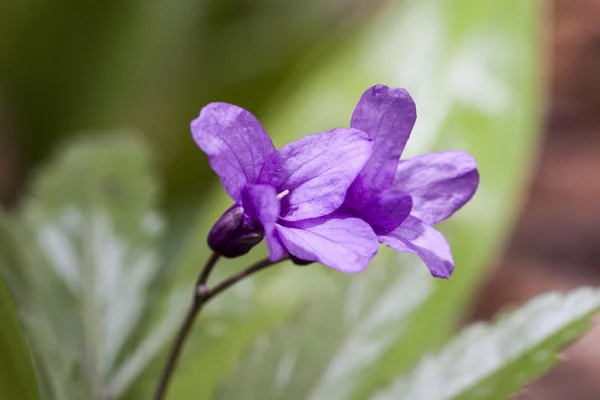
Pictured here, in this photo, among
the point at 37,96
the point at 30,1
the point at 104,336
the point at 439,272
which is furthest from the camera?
the point at 37,96

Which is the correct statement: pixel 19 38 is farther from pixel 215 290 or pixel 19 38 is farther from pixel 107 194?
pixel 215 290

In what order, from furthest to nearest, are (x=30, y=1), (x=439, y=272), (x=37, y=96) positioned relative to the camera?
(x=37, y=96)
(x=30, y=1)
(x=439, y=272)

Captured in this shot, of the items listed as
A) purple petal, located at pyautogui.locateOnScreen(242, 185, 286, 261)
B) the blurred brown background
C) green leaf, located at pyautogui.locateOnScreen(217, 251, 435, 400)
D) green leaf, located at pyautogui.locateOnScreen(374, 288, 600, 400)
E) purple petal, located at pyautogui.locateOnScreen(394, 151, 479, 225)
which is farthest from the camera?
the blurred brown background

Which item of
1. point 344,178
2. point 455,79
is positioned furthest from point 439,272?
point 455,79

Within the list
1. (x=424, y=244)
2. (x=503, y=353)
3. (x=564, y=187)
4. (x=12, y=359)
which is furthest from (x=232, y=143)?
(x=564, y=187)

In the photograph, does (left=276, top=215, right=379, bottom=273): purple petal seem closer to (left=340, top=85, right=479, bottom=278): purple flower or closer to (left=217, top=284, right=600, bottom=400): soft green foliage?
(left=340, top=85, right=479, bottom=278): purple flower

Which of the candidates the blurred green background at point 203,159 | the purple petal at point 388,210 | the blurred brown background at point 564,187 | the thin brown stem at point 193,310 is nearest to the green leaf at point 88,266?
the blurred green background at point 203,159

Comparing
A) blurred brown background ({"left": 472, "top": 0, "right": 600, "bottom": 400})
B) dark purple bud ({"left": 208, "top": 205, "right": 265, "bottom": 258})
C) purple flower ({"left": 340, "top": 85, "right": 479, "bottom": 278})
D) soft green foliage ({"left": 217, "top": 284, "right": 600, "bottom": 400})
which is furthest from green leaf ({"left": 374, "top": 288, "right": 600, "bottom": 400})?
blurred brown background ({"left": 472, "top": 0, "right": 600, "bottom": 400})
